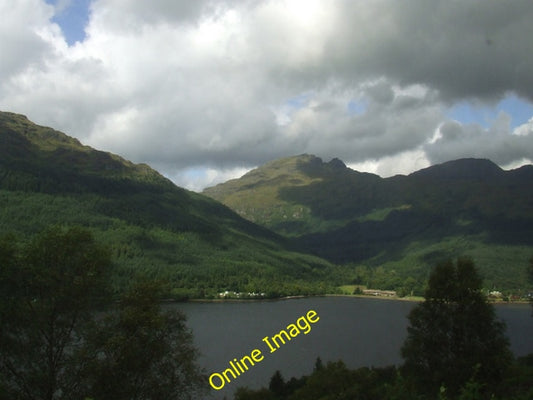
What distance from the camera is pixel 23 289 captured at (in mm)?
14883

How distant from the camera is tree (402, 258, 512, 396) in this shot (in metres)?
18.3

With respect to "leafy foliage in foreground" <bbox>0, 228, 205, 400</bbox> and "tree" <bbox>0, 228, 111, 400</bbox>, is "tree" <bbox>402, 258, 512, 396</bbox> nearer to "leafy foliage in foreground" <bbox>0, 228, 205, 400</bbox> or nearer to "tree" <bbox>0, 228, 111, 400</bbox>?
"leafy foliage in foreground" <bbox>0, 228, 205, 400</bbox>

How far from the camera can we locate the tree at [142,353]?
14.6 metres

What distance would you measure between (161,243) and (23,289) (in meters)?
189

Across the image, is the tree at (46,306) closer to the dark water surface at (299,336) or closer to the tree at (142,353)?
the tree at (142,353)

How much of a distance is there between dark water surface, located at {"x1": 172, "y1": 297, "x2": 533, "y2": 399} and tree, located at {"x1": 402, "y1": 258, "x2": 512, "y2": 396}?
112ft

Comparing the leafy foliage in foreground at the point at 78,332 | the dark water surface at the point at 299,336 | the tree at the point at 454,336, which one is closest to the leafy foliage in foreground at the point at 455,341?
the tree at the point at 454,336

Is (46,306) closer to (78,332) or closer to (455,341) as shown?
(78,332)

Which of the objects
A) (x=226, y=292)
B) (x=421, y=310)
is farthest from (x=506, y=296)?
(x=421, y=310)

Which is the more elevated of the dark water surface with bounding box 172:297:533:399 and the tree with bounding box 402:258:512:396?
the tree with bounding box 402:258:512:396

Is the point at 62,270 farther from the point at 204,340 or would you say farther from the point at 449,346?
the point at 204,340

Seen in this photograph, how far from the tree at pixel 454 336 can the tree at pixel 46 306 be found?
44.0 feet

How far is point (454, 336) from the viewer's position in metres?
19.0

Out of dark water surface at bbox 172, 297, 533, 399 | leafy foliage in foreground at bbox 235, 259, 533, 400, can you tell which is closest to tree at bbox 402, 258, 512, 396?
leafy foliage in foreground at bbox 235, 259, 533, 400
